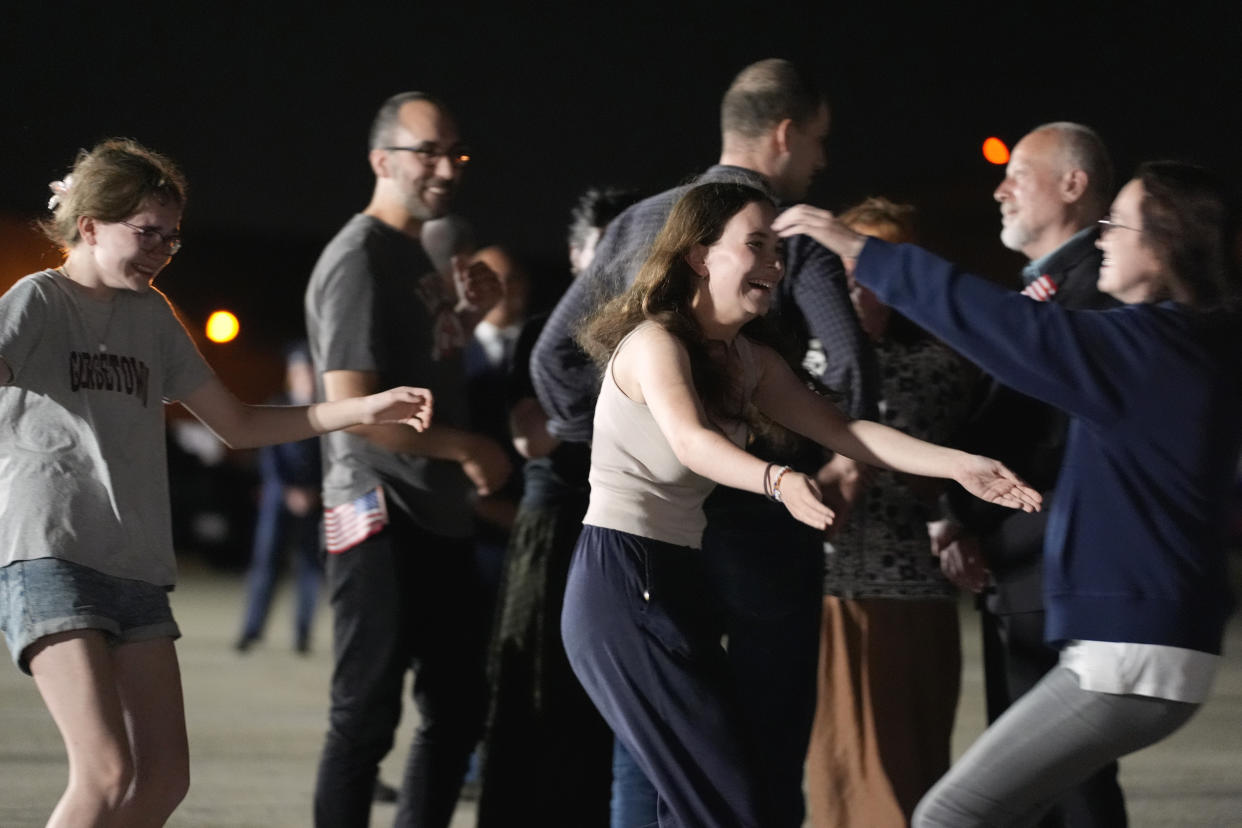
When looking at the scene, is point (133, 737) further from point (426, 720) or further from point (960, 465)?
point (960, 465)

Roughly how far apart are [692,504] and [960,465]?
1.73 ft

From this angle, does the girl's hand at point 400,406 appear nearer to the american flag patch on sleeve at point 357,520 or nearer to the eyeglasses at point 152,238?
the american flag patch on sleeve at point 357,520

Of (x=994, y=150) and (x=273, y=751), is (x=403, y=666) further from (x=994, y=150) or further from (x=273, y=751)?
(x=994, y=150)

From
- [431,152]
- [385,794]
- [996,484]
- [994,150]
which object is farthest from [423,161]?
[994,150]

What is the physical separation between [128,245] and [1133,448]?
202 centimetres

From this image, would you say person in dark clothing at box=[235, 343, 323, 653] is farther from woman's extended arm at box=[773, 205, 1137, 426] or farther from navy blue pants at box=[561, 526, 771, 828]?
woman's extended arm at box=[773, 205, 1137, 426]

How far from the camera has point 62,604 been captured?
2.88m

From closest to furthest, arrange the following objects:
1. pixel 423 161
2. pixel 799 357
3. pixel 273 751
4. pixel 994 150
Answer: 1. pixel 799 357
2. pixel 423 161
3. pixel 273 751
4. pixel 994 150

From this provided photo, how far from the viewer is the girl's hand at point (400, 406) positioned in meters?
3.39

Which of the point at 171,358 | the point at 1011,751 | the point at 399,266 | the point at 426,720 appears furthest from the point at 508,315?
the point at 1011,751

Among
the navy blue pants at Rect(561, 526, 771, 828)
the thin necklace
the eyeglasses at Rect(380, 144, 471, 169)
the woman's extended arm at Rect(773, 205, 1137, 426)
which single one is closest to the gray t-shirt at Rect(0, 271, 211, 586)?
the thin necklace

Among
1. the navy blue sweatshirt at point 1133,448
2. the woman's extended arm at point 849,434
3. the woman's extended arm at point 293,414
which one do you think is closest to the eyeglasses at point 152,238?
the woman's extended arm at point 293,414

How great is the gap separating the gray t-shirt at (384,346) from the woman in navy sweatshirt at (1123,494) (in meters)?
1.52

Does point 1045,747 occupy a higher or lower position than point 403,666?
higher
